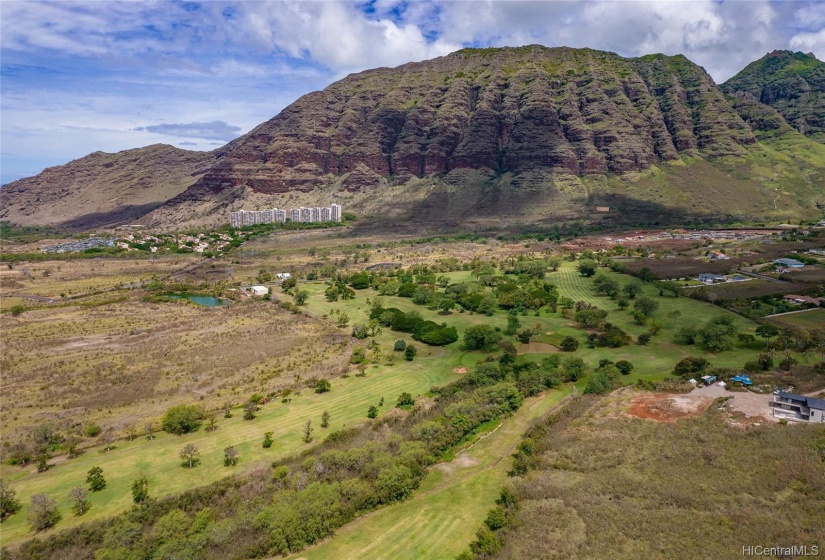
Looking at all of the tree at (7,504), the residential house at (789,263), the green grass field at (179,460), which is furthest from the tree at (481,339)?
the residential house at (789,263)

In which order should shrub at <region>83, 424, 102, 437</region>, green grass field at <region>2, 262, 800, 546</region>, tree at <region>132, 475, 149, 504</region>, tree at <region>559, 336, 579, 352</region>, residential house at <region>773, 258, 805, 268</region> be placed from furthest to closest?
residential house at <region>773, 258, 805, 268</region>, tree at <region>559, 336, 579, 352</region>, shrub at <region>83, 424, 102, 437</region>, green grass field at <region>2, 262, 800, 546</region>, tree at <region>132, 475, 149, 504</region>

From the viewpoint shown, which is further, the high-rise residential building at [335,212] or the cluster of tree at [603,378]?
the high-rise residential building at [335,212]

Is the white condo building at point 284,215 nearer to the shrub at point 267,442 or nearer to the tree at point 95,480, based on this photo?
the shrub at point 267,442

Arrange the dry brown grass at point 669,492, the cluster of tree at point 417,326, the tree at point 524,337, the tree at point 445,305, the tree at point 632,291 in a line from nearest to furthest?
the dry brown grass at point 669,492 < the tree at point 524,337 < the cluster of tree at point 417,326 < the tree at point 445,305 < the tree at point 632,291

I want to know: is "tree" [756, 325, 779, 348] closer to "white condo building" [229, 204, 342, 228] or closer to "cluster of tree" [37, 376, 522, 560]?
"cluster of tree" [37, 376, 522, 560]

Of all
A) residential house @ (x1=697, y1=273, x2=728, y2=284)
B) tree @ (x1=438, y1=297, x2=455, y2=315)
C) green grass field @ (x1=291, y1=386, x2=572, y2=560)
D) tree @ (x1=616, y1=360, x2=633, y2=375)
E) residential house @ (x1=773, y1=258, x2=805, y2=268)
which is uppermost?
residential house @ (x1=773, y1=258, x2=805, y2=268)

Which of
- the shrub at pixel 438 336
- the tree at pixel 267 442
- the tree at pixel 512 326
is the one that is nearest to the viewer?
the tree at pixel 267 442

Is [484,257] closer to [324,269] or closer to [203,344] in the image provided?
[324,269]

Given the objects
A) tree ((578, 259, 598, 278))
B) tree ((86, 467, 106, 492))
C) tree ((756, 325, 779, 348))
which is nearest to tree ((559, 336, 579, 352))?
tree ((756, 325, 779, 348))
